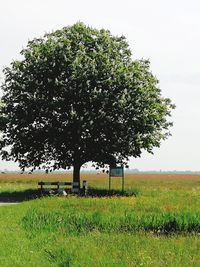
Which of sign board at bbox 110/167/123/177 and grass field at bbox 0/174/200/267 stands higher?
sign board at bbox 110/167/123/177

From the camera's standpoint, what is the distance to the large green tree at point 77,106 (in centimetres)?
4375

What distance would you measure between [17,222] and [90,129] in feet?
77.0

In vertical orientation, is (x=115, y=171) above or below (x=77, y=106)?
below

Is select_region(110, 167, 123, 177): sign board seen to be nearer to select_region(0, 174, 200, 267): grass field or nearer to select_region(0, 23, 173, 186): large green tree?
select_region(0, 23, 173, 186): large green tree

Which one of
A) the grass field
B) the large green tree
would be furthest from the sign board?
the grass field

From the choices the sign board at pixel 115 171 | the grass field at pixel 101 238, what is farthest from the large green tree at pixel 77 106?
the grass field at pixel 101 238

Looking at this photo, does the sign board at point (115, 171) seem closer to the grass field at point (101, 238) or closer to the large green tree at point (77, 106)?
the large green tree at point (77, 106)

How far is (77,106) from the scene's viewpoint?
4472 centimetres

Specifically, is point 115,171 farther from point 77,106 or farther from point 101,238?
point 101,238

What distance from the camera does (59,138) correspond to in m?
44.5

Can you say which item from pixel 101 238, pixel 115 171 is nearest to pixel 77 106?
pixel 115 171

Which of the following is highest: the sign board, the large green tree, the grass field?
the large green tree

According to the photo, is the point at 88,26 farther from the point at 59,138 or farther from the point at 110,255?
the point at 110,255

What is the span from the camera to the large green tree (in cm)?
4375
